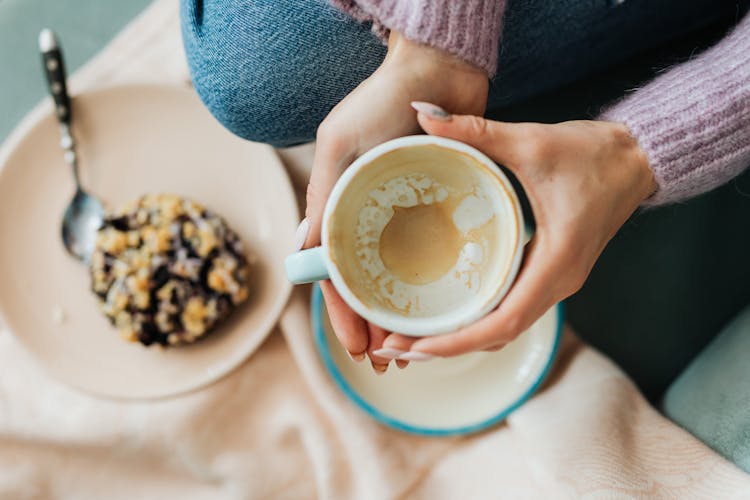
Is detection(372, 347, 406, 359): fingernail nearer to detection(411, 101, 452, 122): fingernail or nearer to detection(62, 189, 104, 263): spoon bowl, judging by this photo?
detection(411, 101, 452, 122): fingernail

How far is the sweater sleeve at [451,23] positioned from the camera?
0.60 metres

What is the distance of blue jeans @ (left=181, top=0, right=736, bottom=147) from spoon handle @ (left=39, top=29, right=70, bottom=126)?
0.26 metres

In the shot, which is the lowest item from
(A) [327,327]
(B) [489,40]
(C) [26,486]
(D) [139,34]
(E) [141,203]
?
(C) [26,486]

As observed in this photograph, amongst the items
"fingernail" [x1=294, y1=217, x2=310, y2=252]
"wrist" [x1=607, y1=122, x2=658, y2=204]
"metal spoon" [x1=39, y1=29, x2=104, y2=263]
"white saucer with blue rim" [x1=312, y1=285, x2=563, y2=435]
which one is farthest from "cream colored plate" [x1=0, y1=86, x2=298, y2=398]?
"wrist" [x1=607, y1=122, x2=658, y2=204]

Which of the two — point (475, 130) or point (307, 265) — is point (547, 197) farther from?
point (307, 265)

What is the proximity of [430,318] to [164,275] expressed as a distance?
47 centimetres

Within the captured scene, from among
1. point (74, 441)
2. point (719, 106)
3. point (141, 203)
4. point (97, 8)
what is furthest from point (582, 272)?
point (97, 8)

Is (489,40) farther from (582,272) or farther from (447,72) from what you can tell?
(582,272)

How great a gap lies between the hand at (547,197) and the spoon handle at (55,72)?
0.62m

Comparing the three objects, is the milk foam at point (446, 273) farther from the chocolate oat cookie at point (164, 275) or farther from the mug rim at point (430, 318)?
the chocolate oat cookie at point (164, 275)

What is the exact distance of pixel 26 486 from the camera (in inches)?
38.3

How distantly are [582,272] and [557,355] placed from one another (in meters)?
0.40

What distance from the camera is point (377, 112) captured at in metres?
0.61

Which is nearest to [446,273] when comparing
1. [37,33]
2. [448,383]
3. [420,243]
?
[420,243]
